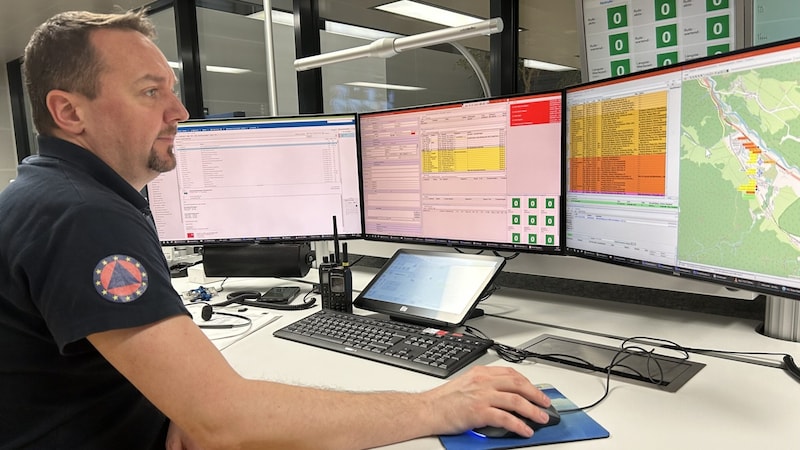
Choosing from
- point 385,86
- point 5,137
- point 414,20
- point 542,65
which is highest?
point 414,20

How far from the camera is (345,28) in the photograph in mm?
2500

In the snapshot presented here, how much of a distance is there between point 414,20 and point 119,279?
99.6 inches

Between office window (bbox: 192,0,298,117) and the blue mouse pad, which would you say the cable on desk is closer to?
the blue mouse pad

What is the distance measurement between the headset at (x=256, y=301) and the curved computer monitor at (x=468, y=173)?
25 centimetres

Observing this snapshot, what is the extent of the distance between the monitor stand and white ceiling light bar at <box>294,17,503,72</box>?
794 millimetres

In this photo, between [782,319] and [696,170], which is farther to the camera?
[782,319]

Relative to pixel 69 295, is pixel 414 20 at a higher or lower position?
higher

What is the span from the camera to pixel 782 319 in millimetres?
948

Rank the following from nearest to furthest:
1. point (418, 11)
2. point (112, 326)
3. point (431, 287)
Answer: point (112, 326) < point (431, 287) < point (418, 11)

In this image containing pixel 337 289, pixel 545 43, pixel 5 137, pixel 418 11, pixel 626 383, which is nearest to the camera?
pixel 626 383

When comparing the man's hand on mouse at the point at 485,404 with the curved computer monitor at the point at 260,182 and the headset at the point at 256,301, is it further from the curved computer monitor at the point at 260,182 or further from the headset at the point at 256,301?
the curved computer monitor at the point at 260,182

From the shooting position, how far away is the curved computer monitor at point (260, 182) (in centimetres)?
142

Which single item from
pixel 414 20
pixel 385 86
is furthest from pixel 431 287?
pixel 414 20

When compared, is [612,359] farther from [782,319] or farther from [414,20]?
[414,20]
